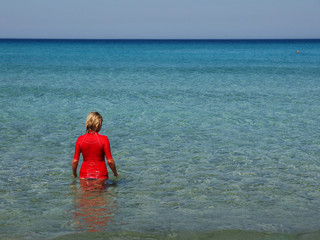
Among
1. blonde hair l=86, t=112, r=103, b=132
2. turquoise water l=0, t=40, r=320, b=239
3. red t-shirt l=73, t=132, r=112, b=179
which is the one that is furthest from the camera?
red t-shirt l=73, t=132, r=112, b=179

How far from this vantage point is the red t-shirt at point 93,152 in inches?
279

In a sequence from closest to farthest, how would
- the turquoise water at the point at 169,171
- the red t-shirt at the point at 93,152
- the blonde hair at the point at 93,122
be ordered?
the turquoise water at the point at 169,171 < the blonde hair at the point at 93,122 < the red t-shirt at the point at 93,152

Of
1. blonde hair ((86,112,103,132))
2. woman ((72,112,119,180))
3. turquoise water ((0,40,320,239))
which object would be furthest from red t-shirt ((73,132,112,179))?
turquoise water ((0,40,320,239))

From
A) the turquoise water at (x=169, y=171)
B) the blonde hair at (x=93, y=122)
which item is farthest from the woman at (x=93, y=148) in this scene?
the turquoise water at (x=169, y=171)

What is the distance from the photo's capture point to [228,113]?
16.5 m

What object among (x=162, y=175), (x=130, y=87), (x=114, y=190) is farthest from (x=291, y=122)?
(x=130, y=87)

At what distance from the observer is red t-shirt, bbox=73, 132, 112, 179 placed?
7.07 metres

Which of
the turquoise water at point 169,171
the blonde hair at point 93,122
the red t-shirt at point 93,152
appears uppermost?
the blonde hair at point 93,122

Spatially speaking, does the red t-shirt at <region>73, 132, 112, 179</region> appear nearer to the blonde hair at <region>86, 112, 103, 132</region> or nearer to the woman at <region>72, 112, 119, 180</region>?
the woman at <region>72, 112, 119, 180</region>

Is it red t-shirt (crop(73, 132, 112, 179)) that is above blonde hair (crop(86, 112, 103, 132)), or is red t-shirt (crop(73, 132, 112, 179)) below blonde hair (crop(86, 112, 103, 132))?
below

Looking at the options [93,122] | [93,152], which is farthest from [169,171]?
[93,122]

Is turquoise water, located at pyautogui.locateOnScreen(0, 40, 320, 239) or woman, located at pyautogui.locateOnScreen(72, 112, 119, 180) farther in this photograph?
woman, located at pyautogui.locateOnScreen(72, 112, 119, 180)

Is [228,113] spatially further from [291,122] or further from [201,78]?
[201,78]

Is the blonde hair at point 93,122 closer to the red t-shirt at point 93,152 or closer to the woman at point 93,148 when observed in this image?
the woman at point 93,148
